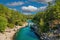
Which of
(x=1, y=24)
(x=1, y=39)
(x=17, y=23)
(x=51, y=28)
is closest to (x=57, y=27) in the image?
(x=51, y=28)

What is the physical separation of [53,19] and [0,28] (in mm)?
19748

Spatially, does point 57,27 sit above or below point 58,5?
below

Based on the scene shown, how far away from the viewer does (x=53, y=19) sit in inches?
2530

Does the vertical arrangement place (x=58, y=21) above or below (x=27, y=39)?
above

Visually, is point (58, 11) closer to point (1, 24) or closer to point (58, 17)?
point (58, 17)

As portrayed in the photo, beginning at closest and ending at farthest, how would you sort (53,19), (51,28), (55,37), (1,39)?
(55,37), (1,39), (51,28), (53,19)

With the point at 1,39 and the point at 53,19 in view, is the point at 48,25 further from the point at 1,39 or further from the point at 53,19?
the point at 1,39

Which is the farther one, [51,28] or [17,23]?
[17,23]

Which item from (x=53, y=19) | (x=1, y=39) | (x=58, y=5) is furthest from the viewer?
(x=58, y=5)

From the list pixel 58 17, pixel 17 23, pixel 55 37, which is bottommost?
pixel 17 23

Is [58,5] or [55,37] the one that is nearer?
[55,37]

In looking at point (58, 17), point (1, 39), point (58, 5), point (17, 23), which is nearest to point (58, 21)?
point (58, 17)

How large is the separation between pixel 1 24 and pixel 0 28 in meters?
2.36

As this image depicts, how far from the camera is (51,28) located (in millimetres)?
60344
